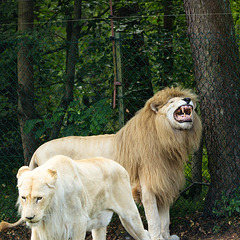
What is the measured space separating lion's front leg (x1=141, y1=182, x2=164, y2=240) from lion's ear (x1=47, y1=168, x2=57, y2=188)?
2256 mm

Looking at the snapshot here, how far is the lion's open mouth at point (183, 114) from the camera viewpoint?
5465 millimetres

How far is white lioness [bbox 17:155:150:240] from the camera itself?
3.46 metres

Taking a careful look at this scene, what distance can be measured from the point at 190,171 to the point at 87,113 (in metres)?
1.87

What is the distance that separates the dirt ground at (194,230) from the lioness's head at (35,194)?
2761mm

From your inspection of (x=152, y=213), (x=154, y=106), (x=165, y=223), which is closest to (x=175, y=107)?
(x=154, y=106)

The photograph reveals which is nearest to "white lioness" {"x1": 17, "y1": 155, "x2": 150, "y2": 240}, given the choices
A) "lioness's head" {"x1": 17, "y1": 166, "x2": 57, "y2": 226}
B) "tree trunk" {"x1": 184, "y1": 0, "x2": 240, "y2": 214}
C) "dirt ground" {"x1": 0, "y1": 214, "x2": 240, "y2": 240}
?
"lioness's head" {"x1": 17, "y1": 166, "x2": 57, "y2": 226}

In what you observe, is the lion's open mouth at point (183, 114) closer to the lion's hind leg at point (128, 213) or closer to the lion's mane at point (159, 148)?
the lion's mane at point (159, 148)

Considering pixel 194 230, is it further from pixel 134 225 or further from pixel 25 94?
pixel 25 94

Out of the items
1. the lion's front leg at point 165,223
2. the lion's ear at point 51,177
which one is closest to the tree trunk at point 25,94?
the lion's front leg at point 165,223

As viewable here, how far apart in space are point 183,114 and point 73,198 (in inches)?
81.9

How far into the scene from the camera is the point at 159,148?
5637 millimetres

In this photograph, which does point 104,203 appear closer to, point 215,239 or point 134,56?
point 215,239

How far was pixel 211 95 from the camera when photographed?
5.96 m

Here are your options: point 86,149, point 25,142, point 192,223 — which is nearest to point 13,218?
point 25,142
